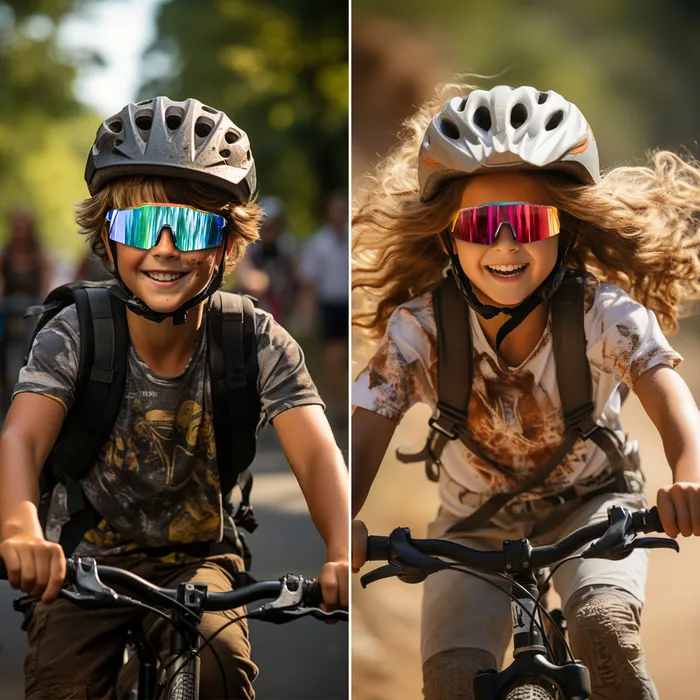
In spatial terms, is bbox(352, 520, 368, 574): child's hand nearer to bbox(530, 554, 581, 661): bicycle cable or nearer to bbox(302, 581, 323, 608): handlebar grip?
bbox(302, 581, 323, 608): handlebar grip

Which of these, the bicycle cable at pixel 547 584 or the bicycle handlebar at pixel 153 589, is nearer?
the bicycle handlebar at pixel 153 589

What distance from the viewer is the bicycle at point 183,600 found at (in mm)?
3016

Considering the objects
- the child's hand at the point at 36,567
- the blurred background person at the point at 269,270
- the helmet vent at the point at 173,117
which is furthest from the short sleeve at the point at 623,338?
the blurred background person at the point at 269,270

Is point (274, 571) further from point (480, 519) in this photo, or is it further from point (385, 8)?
point (385, 8)

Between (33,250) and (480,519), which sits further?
(33,250)

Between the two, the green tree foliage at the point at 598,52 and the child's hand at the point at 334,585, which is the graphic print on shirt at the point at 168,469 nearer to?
the child's hand at the point at 334,585

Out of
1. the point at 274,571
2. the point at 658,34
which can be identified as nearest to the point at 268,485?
the point at 274,571

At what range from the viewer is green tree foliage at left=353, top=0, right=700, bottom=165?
5.42 metres

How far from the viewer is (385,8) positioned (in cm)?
525

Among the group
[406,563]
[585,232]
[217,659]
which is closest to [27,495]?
[217,659]

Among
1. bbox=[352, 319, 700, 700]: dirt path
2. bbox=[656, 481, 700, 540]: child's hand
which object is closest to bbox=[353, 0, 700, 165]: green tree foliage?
bbox=[352, 319, 700, 700]: dirt path

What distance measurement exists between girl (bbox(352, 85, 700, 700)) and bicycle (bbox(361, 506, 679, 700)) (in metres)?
0.21

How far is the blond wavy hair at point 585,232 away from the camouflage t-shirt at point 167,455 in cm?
63

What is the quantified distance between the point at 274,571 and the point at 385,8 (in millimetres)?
2712
